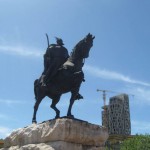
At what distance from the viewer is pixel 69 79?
37.0 feet

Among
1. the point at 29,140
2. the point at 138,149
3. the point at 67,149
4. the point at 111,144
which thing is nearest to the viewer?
the point at 67,149

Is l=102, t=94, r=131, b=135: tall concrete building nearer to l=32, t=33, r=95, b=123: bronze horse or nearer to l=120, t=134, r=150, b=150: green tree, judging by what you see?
l=120, t=134, r=150, b=150: green tree

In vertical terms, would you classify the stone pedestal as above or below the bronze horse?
below

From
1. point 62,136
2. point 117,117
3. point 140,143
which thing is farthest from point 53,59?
point 117,117

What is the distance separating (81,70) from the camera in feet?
37.8

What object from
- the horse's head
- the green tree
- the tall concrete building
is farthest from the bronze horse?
the tall concrete building

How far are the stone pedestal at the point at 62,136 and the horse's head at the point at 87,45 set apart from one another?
2.21m

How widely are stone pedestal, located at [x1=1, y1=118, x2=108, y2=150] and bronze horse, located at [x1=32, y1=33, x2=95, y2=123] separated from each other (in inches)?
25.5

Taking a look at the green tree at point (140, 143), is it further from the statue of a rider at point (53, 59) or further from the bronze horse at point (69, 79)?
the statue of a rider at point (53, 59)

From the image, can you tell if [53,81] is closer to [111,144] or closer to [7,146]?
[7,146]

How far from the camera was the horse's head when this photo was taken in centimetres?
1159

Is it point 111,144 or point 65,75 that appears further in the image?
point 111,144

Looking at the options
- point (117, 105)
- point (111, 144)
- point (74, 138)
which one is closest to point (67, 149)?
point (74, 138)

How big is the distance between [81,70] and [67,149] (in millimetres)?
2611
